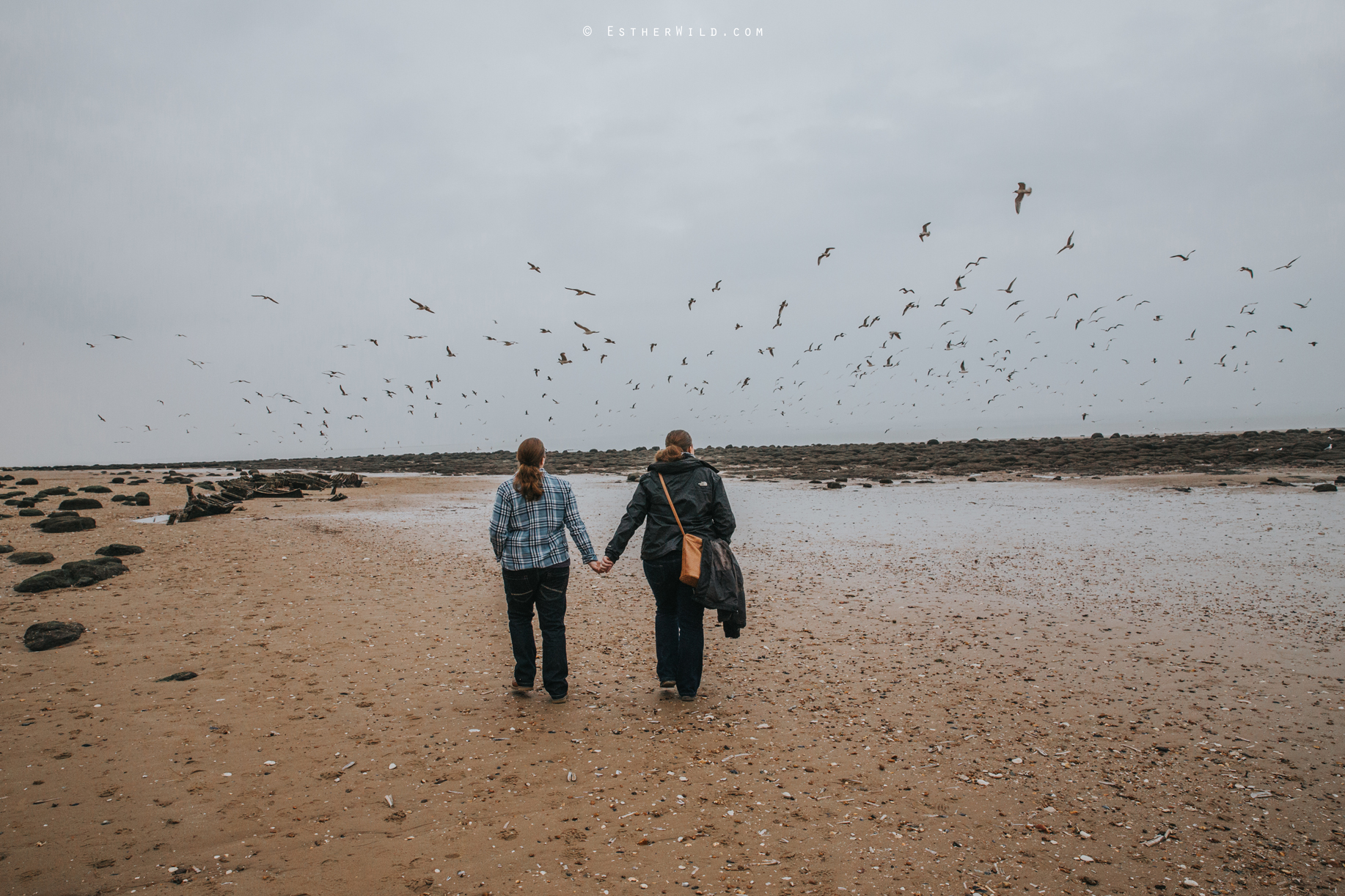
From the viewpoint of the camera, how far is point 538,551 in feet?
20.0

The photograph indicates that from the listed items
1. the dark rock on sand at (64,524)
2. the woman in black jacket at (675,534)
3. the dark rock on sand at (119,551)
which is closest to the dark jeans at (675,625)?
the woman in black jacket at (675,534)

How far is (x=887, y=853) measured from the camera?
407 cm

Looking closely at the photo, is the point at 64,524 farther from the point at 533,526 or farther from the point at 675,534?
the point at 675,534

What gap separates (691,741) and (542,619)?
6.00 ft

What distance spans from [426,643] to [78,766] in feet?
11.6

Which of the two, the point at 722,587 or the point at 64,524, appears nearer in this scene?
the point at 722,587

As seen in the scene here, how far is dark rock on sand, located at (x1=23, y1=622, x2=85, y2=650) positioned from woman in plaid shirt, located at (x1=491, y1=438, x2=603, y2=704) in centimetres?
580

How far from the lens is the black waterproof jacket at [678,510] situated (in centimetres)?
625

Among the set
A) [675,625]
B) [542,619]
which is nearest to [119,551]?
[542,619]

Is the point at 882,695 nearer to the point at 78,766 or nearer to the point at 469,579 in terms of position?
the point at 78,766

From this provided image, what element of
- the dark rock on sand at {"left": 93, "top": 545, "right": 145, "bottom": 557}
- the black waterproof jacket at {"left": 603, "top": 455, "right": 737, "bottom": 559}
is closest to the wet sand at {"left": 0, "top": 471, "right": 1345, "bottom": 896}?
the dark rock on sand at {"left": 93, "top": 545, "right": 145, "bottom": 557}

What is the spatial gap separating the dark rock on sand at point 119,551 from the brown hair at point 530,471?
35.7 feet

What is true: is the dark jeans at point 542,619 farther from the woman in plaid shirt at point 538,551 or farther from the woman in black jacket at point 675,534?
the woman in black jacket at point 675,534

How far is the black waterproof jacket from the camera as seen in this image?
6254 mm
